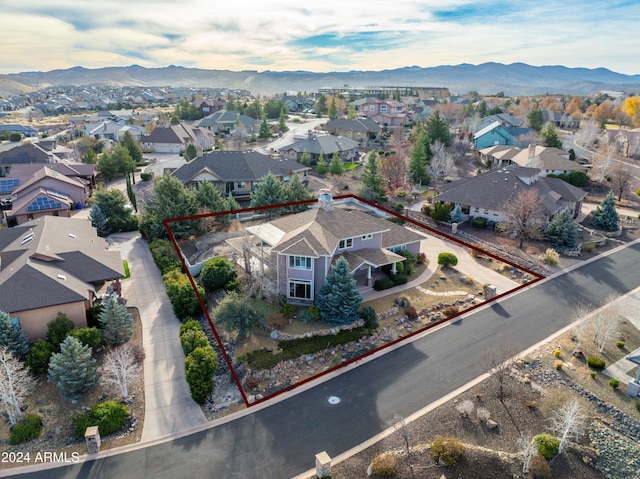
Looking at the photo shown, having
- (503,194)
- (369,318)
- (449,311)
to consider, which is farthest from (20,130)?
(449,311)

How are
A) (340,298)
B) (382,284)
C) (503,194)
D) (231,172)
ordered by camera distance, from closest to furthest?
(340,298), (382,284), (503,194), (231,172)

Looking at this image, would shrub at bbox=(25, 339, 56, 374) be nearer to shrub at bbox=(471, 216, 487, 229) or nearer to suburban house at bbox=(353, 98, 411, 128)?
shrub at bbox=(471, 216, 487, 229)

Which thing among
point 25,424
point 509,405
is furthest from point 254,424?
point 509,405

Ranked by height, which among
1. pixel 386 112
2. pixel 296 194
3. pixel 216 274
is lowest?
pixel 216 274

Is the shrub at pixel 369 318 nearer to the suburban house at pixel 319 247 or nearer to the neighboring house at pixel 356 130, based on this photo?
the suburban house at pixel 319 247

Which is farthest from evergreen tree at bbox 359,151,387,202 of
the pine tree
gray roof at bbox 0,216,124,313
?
the pine tree

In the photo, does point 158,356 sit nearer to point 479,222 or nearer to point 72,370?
point 72,370
